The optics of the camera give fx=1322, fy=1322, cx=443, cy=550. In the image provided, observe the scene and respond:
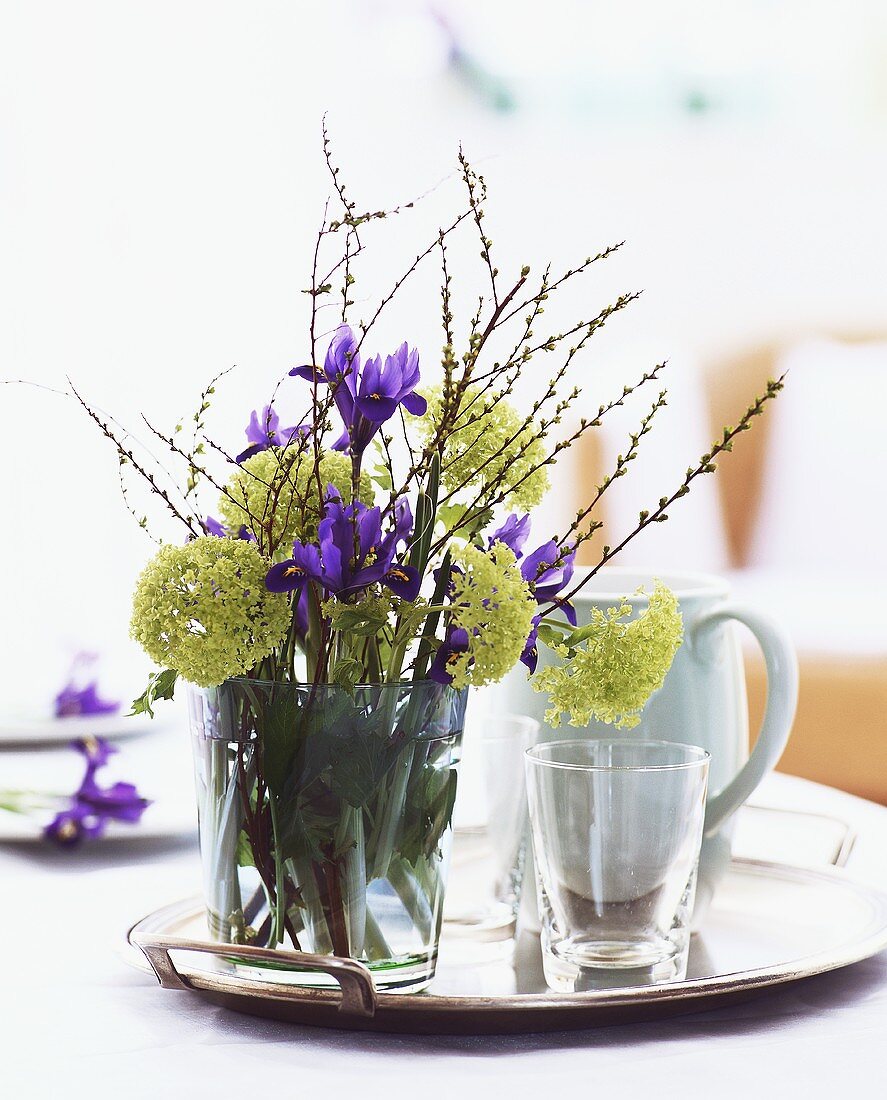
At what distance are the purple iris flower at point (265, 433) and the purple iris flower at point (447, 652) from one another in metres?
0.12

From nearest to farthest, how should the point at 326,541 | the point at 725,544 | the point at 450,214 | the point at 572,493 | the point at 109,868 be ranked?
the point at 326,541 → the point at 109,868 → the point at 572,493 → the point at 725,544 → the point at 450,214

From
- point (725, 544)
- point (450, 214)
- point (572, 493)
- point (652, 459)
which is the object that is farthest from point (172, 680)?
point (450, 214)

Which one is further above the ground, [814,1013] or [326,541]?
[326,541]

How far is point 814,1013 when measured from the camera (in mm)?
602

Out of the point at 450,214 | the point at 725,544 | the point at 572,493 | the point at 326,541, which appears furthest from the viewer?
the point at 450,214

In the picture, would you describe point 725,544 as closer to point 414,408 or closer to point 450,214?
point 450,214

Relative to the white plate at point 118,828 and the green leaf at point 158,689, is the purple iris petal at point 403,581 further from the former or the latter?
the white plate at point 118,828

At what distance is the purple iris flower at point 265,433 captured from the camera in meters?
0.60

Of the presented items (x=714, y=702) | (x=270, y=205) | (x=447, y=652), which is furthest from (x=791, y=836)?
(x=270, y=205)

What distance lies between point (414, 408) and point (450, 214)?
2.94m

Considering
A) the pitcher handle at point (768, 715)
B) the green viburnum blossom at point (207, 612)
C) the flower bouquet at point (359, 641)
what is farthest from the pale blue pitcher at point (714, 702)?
the green viburnum blossom at point (207, 612)

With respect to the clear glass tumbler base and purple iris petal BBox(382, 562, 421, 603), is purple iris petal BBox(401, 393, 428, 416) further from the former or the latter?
the clear glass tumbler base

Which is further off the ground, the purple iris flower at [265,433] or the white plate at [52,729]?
the purple iris flower at [265,433]

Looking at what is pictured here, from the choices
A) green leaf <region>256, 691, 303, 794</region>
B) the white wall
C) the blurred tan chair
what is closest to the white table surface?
green leaf <region>256, 691, 303, 794</region>
